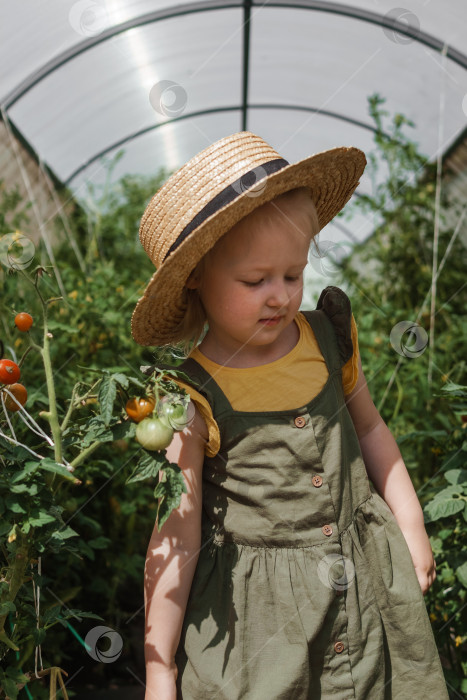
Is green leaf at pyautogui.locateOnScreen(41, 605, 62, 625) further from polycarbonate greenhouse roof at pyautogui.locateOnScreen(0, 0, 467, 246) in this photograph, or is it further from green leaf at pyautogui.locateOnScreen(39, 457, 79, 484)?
polycarbonate greenhouse roof at pyautogui.locateOnScreen(0, 0, 467, 246)

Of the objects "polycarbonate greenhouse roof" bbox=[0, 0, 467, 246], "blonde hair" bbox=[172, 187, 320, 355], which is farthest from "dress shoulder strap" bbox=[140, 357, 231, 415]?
"polycarbonate greenhouse roof" bbox=[0, 0, 467, 246]

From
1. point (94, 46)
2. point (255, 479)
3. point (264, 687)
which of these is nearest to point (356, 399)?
point (255, 479)

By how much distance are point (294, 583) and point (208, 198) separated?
2.17 ft

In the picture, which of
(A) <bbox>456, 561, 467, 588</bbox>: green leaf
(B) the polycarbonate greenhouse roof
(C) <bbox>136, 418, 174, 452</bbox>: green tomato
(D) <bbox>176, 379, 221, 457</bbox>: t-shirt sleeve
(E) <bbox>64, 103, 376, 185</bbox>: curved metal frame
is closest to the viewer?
(C) <bbox>136, 418, 174, 452</bbox>: green tomato

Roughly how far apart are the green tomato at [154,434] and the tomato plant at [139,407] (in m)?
0.03

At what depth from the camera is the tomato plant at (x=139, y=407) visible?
3.11 ft

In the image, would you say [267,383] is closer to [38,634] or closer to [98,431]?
[98,431]

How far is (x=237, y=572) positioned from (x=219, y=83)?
3586mm

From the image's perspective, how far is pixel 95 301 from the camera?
2.16 m

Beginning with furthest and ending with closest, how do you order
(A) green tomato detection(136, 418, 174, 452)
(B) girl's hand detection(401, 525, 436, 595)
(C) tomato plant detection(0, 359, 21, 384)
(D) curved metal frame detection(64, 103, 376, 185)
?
(D) curved metal frame detection(64, 103, 376, 185)
(B) girl's hand detection(401, 525, 436, 595)
(C) tomato plant detection(0, 359, 21, 384)
(A) green tomato detection(136, 418, 174, 452)

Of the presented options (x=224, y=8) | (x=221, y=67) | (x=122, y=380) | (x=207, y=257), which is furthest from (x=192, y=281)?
(x=221, y=67)

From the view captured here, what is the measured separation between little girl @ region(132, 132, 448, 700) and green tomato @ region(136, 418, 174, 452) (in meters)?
0.22

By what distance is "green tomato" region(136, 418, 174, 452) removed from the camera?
91 centimetres

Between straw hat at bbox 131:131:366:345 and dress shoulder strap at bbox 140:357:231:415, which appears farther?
dress shoulder strap at bbox 140:357:231:415
